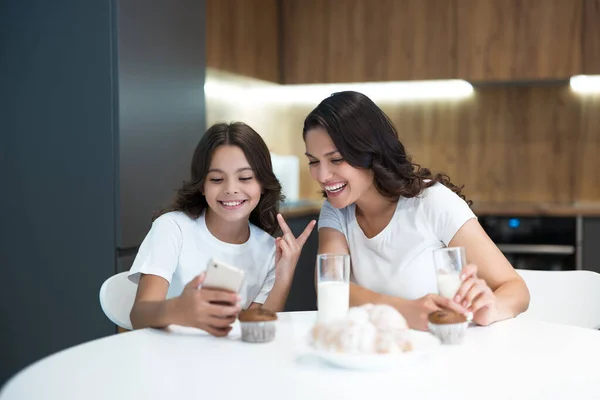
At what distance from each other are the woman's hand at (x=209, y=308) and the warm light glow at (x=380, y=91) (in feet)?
9.33

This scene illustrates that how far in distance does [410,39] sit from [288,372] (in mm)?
3344

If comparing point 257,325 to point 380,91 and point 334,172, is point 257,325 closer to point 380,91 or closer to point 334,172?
point 334,172

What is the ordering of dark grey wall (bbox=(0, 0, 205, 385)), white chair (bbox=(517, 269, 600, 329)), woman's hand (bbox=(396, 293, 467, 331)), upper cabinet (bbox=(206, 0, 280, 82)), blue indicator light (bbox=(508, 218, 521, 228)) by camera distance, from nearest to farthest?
woman's hand (bbox=(396, 293, 467, 331)) < white chair (bbox=(517, 269, 600, 329)) < dark grey wall (bbox=(0, 0, 205, 385)) < upper cabinet (bbox=(206, 0, 280, 82)) < blue indicator light (bbox=(508, 218, 521, 228))

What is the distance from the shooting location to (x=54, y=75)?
2629 mm

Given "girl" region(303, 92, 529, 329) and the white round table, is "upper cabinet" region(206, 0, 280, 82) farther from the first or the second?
the white round table

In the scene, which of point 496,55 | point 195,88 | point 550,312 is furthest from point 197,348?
point 496,55

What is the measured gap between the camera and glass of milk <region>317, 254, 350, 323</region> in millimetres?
1279

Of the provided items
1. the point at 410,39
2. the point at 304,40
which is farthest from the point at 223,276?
the point at 304,40

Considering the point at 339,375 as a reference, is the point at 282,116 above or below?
above

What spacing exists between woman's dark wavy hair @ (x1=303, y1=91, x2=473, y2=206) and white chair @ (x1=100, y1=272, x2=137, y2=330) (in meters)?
0.56

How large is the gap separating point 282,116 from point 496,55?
4.34 ft

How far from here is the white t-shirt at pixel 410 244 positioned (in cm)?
179

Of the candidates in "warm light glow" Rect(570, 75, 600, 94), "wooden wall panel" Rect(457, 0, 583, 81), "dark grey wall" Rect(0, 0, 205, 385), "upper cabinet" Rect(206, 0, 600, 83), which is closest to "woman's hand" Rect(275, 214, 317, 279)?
"dark grey wall" Rect(0, 0, 205, 385)

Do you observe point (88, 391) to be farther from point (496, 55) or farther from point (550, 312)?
point (496, 55)
